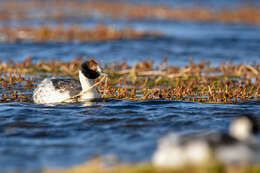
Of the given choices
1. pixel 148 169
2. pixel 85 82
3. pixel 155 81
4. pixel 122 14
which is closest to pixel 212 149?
pixel 148 169

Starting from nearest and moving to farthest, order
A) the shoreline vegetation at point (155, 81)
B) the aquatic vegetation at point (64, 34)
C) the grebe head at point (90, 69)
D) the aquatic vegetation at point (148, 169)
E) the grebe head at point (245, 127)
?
1. the aquatic vegetation at point (148, 169)
2. the grebe head at point (245, 127)
3. the grebe head at point (90, 69)
4. the shoreline vegetation at point (155, 81)
5. the aquatic vegetation at point (64, 34)

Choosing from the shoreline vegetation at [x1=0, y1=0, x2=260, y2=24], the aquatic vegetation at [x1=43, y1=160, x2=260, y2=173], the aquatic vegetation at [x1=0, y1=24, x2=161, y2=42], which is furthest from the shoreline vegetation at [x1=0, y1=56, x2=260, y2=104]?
the shoreline vegetation at [x1=0, y1=0, x2=260, y2=24]

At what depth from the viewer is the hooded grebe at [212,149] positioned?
570 centimetres

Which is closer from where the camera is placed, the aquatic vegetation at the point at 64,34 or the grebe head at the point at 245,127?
the grebe head at the point at 245,127

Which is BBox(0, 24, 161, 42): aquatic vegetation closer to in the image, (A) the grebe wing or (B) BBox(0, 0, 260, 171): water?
(A) the grebe wing

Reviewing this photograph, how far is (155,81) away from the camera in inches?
550

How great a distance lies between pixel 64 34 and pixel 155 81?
1189 cm

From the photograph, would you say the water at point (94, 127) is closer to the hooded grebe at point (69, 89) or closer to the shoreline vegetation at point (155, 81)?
the hooded grebe at point (69, 89)

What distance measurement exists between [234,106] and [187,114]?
1536 mm

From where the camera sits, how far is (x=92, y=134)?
7.96m

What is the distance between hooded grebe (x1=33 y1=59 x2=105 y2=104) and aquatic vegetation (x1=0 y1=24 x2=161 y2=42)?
1297cm

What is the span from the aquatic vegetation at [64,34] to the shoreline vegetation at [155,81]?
24.8ft

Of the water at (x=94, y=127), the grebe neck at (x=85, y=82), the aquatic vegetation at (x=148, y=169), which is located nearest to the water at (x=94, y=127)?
the water at (x=94, y=127)

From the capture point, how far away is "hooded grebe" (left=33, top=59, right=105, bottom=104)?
10.6 metres
